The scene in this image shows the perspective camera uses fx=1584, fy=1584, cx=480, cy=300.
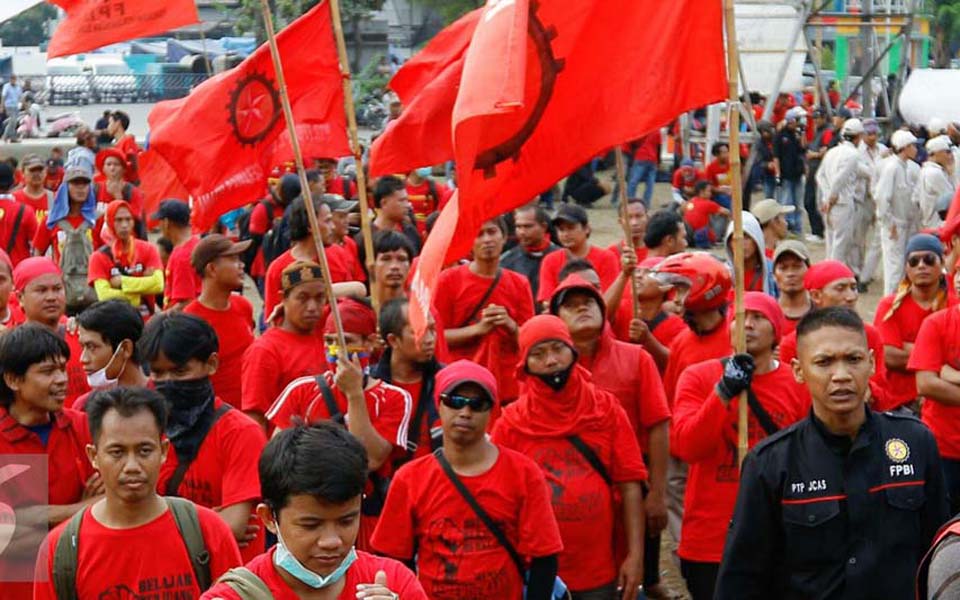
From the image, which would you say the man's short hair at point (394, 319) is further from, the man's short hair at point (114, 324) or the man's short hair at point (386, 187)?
the man's short hair at point (386, 187)

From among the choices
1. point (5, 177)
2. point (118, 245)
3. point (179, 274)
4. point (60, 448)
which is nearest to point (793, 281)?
point (179, 274)

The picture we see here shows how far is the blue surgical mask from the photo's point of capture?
155 inches

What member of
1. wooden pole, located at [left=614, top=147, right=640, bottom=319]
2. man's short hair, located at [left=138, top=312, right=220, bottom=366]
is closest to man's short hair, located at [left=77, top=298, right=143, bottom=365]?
man's short hair, located at [left=138, top=312, right=220, bottom=366]

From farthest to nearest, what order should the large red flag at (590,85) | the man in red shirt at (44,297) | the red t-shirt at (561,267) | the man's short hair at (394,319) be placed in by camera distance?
the red t-shirt at (561,267)
the man in red shirt at (44,297)
the man's short hair at (394,319)
the large red flag at (590,85)

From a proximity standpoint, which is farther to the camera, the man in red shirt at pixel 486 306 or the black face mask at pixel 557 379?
the man in red shirt at pixel 486 306

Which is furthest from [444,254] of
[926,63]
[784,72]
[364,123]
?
[926,63]

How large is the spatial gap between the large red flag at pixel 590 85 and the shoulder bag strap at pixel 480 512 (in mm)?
805

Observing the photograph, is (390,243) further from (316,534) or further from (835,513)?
(316,534)

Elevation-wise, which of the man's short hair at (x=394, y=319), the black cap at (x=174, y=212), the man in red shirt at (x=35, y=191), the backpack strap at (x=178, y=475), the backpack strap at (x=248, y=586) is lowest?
the man in red shirt at (x=35, y=191)

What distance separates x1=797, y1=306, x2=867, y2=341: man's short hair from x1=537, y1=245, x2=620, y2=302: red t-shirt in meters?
3.83

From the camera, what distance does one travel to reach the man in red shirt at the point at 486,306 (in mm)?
8578

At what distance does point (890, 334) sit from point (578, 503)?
2723 mm

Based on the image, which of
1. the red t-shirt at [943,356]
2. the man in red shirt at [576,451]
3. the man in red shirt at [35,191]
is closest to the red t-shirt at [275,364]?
the man in red shirt at [576,451]

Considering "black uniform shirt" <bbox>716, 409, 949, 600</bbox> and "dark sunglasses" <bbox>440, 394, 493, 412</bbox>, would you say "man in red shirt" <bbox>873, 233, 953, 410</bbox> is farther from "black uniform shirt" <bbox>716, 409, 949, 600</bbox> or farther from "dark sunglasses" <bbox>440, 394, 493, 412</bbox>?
"black uniform shirt" <bbox>716, 409, 949, 600</bbox>
